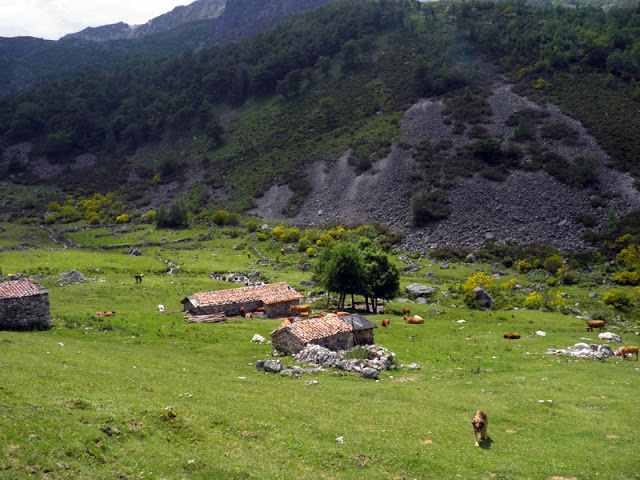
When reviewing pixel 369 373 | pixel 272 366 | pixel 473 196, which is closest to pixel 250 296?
pixel 272 366

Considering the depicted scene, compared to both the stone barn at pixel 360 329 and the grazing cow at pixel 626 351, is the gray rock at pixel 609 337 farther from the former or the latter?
the stone barn at pixel 360 329

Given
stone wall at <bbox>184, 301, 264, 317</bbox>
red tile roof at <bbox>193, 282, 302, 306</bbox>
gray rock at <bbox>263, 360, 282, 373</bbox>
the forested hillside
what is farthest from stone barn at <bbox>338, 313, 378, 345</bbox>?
the forested hillside

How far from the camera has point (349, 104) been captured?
14400 cm

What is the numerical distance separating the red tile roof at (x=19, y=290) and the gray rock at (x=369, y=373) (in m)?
24.0

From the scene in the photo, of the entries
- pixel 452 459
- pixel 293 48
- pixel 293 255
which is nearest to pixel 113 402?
pixel 452 459

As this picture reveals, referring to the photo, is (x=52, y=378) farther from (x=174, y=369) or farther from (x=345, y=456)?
(x=345, y=456)

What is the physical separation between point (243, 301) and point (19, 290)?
22.9 m

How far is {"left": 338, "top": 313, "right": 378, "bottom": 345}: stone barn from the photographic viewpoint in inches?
1456

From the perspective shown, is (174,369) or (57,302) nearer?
(174,369)

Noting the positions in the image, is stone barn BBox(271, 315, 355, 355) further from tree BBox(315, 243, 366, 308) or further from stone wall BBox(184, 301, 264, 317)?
tree BBox(315, 243, 366, 308)

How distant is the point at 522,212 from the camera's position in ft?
Answer: 294

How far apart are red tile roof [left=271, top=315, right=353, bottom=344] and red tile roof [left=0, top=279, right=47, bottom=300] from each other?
17.8 meters

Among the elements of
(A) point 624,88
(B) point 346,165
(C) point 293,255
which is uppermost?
(A) point 624,88

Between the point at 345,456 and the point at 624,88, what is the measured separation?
130283mm
